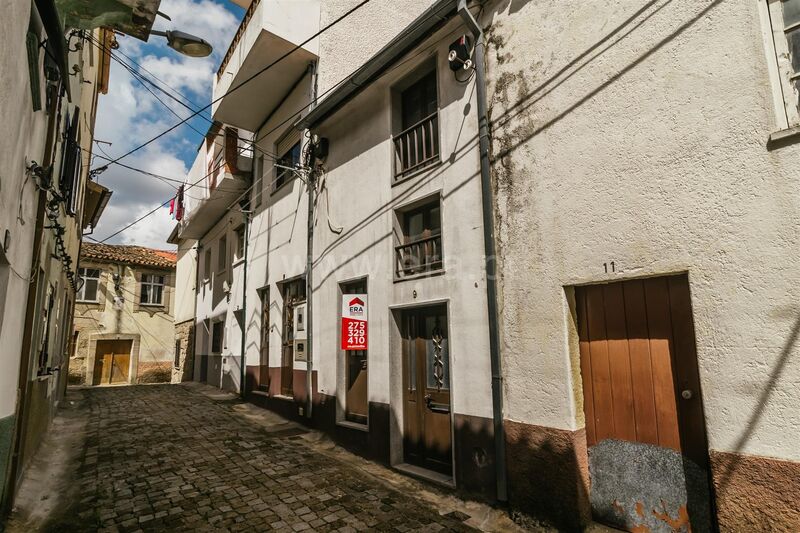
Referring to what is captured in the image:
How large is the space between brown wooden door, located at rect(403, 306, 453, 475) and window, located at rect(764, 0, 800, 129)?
14.0 ft

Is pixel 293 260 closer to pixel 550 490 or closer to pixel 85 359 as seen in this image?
pixel 550 490

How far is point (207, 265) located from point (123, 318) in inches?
324

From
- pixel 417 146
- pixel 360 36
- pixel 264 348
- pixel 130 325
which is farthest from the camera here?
pixel 130 325

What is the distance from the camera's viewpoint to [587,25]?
478cm

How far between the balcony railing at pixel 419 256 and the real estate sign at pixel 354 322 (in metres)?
0.90

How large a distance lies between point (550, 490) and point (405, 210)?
14.7 ft

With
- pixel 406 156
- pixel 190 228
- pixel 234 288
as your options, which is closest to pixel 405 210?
pixel 406 156

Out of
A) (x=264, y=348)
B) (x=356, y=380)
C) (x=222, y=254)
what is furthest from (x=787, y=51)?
(x=222, y=254)

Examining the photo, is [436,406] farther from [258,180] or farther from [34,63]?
[258,180]

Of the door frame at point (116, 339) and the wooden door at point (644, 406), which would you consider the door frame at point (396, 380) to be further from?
the door frame at point (116, 339)

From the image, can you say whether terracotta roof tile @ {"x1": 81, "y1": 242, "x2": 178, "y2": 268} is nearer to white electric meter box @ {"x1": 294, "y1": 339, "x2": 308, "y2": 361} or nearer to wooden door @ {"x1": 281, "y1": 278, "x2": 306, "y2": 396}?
wooden door @ {"x1": 281, "y1": 278, "x2": 306, "y2": 396}

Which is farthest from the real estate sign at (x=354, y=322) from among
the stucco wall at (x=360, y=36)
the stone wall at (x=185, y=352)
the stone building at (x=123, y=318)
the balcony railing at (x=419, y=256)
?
the stone building at (x=123, y=318)

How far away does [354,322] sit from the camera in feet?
24.1

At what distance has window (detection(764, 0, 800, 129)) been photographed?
344 centimetres
